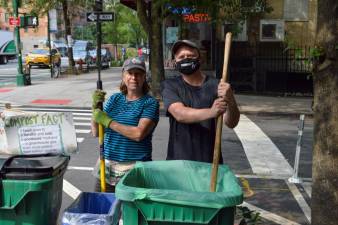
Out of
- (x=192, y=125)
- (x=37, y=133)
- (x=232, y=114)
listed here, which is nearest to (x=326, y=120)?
(x=232, y=114)

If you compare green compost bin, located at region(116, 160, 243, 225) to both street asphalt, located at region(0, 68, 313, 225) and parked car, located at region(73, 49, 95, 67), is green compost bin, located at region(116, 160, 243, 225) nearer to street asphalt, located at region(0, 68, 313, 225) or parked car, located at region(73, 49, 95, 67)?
street asphalt, located at region(0, 68, 313, 225)

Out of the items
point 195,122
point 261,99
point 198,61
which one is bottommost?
point 261,99

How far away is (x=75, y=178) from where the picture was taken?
738 cm

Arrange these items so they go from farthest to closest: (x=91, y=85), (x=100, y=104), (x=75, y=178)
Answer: (x=91, y=85) < (x=75, y=178) < (x=100, y=104)

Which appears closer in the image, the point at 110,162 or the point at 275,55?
the point at 110,162

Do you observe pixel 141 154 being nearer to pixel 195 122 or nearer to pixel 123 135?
pixel 123 135

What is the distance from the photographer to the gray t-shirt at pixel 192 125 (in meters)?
3.58

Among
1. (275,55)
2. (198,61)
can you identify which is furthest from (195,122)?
(275,55)

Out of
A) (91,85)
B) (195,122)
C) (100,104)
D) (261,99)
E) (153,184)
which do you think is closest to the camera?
(153,184)

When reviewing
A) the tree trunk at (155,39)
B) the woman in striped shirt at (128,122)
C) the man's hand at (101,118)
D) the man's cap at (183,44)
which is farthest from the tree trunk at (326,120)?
the tree trunk at (155,39)

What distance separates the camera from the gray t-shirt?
3584 millimetres

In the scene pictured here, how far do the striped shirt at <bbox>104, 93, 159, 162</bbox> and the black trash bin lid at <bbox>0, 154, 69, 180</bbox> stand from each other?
44 centimetres

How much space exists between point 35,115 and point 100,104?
18.6 inches

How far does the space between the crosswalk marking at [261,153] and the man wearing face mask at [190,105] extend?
4.43 m
